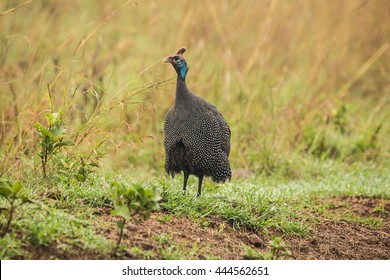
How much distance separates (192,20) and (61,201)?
4003 millimetres

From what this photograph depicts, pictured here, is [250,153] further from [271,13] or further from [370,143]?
[271,13]

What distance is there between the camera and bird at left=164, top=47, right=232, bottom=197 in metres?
4.30

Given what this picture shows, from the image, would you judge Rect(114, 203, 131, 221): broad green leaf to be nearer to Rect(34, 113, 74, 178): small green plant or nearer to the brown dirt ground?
the brown dirt ground

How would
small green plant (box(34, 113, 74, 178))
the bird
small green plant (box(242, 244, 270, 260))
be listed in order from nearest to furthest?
1. small green plant (box(242, 244, 270, 260))
2. small green plant (box(34, 113, 74, 178))
3. the bird

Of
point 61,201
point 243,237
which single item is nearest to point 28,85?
point 61,201

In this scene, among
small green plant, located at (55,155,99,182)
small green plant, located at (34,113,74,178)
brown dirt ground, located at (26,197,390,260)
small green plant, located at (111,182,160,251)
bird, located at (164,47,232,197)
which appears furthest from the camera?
bird, located at (164,47,232,197)

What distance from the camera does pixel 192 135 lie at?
4.29 m

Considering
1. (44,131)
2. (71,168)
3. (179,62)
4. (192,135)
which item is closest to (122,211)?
(44,131)

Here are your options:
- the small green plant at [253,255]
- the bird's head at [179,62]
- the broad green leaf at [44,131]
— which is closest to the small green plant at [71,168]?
the broad green leaf at [44,131]

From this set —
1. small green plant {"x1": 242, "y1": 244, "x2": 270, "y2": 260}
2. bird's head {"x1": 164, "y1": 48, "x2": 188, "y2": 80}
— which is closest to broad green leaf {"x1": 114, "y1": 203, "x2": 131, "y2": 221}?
small green plant {"x1": 242, "y1": 244, "x2": 270, "y2": 260}

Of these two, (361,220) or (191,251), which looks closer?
(191,251)

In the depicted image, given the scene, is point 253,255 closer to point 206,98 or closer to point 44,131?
point 44,131

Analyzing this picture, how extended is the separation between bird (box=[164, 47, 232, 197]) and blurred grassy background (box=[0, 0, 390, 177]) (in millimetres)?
1178

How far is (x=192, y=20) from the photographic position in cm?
728
